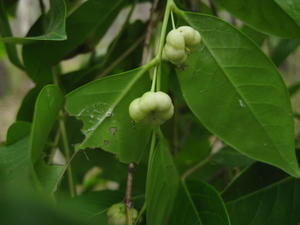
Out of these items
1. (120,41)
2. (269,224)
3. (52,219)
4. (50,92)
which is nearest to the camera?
(52,219)

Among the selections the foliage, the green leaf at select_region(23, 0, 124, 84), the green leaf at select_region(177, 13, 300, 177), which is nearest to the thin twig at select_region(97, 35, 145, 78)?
the green leaf at select_region(23, 0, 124, 84)

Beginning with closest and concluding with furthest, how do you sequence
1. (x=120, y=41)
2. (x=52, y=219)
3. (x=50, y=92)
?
1. (x=52, y=219)
2. (x=50, y=92)
3. (x=120, y=41)

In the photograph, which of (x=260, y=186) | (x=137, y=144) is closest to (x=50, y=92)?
(x=137, y=144)

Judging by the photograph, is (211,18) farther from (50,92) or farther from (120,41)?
(120,41)

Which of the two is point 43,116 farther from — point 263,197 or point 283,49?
point 283,49

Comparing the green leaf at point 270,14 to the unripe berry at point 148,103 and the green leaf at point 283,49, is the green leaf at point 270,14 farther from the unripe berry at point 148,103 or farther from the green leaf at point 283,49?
the green leaf at point 283,49

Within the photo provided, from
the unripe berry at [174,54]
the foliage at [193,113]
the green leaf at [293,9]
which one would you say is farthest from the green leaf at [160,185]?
the green leaf at [293,9]

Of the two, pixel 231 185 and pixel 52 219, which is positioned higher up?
pixel 52 219
